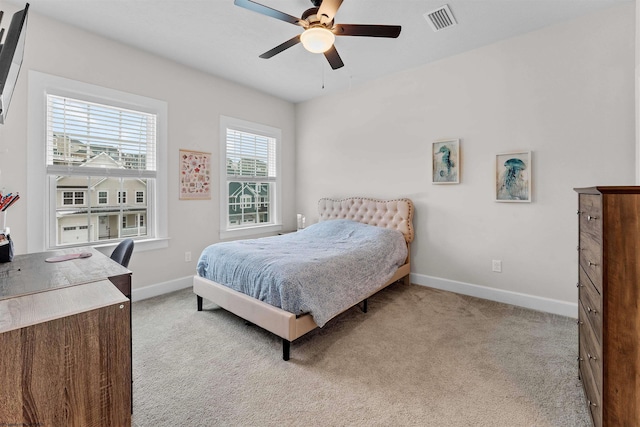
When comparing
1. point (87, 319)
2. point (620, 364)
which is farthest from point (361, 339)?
point (87, 319)

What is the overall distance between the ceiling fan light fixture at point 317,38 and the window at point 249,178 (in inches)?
89.3

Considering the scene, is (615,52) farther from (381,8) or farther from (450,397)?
(450,397)

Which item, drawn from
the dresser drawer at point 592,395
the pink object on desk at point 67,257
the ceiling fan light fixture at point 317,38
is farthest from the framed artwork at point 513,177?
the pink object on desk at point 67,257

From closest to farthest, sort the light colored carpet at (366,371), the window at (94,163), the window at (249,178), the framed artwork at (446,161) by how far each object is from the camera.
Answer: the light colored carpet at (366,371)
the window at (94,163)
the framed artwork at (446,161)
the window at (249,178)

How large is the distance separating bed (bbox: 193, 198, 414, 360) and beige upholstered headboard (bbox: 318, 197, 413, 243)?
1cm

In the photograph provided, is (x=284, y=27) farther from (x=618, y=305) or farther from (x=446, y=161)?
(x=618, y=305)

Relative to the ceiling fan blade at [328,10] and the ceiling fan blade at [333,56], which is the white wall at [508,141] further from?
the ceiling fan blade at [328,10]

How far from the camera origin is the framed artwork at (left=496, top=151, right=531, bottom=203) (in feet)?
9.66

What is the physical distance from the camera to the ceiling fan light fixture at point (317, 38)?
1993 mm

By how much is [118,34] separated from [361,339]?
3.78m

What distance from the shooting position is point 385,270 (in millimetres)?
3117

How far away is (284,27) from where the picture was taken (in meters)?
2.75

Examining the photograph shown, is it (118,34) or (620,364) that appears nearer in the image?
(620,364)

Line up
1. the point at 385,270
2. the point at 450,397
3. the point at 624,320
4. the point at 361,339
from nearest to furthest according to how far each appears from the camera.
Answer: the point at 624,320 → the point at 450,397 → the point at 361,339 → the point at 385,270
